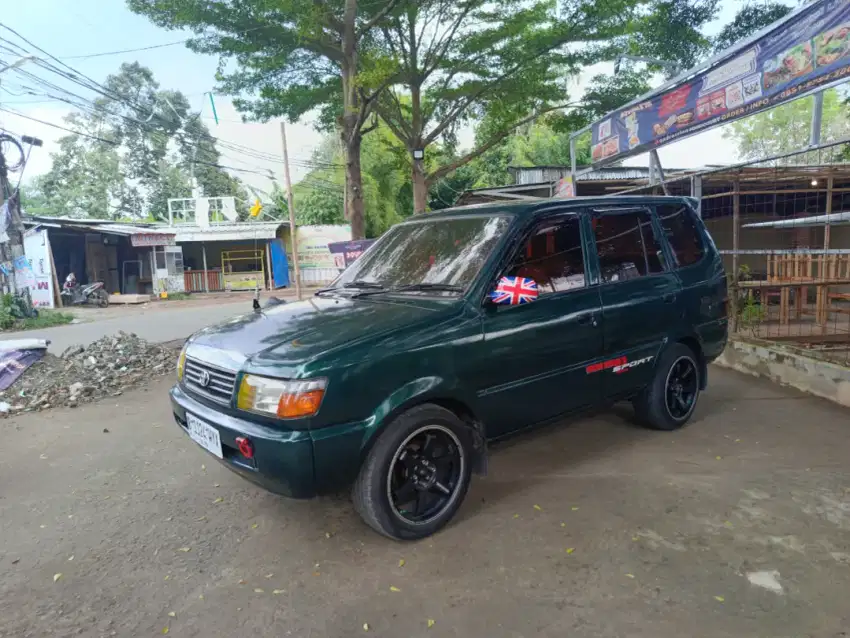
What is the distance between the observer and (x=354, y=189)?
1156 cm

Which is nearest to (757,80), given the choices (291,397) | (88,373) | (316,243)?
(291,397)

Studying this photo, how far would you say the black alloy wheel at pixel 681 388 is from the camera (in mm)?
4281

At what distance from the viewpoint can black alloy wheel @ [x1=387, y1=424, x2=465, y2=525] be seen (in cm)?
287

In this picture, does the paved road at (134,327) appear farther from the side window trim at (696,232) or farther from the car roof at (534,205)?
the side window trim at (696,232)

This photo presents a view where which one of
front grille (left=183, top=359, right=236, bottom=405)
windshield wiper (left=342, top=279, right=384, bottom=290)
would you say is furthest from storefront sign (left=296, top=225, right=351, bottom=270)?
front grille (left=183, top=359, right=236, bottom=405)

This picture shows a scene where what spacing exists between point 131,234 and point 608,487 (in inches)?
839

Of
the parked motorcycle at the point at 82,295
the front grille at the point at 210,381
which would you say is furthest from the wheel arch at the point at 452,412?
the parked motorcycle at the point at 82,295

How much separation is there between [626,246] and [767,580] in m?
2.25

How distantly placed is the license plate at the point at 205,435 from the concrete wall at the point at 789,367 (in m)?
5.18

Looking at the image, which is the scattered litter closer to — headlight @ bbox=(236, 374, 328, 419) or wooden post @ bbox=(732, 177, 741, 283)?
headlight @ bbox=(236, 374, 328, 419)

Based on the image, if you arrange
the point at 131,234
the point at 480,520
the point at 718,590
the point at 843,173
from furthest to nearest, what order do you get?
the point at 131,234, the point at 843,173, the point at 480,520, the point at 718,590

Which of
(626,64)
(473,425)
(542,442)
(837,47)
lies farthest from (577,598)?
(626,64)

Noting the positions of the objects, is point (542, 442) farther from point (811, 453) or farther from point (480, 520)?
point (811, 453)

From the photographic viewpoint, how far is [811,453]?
3865mm
